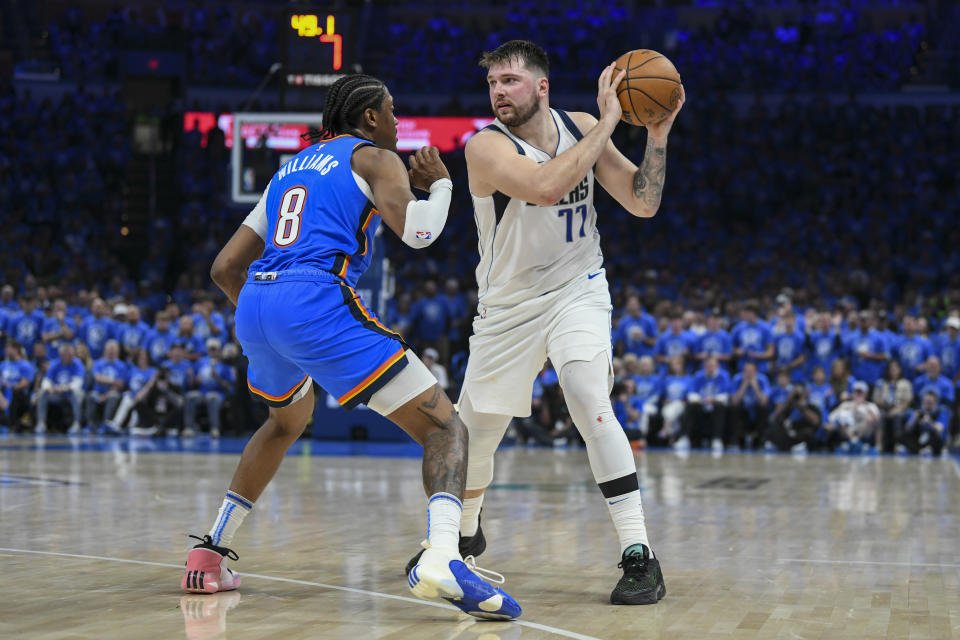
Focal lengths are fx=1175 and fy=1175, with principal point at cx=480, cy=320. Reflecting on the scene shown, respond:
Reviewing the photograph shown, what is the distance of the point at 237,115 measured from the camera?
14.8 m

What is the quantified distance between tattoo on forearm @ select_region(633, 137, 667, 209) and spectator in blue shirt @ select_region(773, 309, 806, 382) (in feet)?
37.1

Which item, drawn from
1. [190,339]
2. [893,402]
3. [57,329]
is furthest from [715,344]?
[57,329]

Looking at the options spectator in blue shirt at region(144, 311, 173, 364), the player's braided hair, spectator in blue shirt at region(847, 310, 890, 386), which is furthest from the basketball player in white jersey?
spectator in blue shirt at region(144, 311, 173, 364)

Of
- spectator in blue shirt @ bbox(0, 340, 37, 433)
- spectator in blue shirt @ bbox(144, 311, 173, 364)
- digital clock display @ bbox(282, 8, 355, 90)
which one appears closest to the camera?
digital clock display @ bbox(282, 8, 355, 90)

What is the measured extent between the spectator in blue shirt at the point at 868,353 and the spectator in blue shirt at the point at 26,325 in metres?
11.7

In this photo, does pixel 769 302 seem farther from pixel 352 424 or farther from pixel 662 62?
pixel 662 62

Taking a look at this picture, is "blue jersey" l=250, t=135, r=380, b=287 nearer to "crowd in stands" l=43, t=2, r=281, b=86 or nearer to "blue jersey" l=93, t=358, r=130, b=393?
"blue jersey" l=93, t=358, r=130, b=393

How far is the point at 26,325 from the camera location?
1750cm

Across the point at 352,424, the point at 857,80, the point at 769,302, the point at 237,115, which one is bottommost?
the point at 352,424

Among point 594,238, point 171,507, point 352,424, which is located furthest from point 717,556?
point 352,424

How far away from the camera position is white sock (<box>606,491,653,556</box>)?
4879 millimetres

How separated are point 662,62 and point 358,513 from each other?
12.6 ft

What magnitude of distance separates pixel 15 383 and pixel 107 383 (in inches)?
50.8

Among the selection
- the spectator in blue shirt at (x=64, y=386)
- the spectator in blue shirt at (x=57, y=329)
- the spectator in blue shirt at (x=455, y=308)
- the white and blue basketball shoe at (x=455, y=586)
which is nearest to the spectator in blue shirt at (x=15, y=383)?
the spectator in blue shirt at (x=64, y=386)
